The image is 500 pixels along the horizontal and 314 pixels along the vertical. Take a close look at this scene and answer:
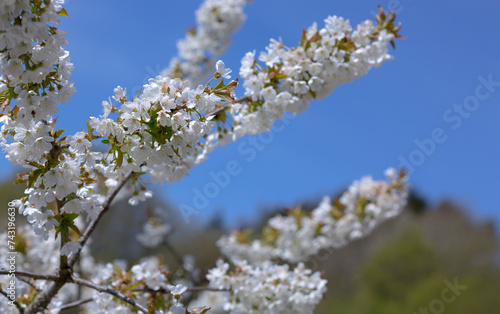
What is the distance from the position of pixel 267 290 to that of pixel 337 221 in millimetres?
2817

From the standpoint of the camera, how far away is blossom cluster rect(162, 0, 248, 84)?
16.4 ft

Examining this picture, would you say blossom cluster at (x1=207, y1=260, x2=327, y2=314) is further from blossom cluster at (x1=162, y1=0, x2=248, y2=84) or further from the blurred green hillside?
the blurred green hillside

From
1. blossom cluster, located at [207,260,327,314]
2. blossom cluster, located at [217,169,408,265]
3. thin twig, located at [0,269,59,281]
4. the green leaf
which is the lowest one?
blossom cluster, located at [207,260,327,314]

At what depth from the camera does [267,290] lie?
2.39 metres

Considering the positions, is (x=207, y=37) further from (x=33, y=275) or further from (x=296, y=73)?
(x=33, y=275)

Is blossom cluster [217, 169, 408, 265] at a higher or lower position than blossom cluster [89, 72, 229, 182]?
higher

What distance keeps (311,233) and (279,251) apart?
486mm

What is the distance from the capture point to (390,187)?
A: 4906mm

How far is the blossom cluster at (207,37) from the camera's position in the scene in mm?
5000

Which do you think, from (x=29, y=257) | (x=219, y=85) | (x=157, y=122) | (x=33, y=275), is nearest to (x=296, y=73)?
(x=219, y=85)

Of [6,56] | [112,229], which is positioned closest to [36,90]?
[6,56]

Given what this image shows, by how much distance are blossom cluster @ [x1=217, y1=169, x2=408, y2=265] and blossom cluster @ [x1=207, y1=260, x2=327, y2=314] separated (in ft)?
7.41

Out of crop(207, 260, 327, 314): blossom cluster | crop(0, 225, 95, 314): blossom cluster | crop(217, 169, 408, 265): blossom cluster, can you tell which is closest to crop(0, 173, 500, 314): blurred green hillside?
crop(217, 169, 408, 265): blossom cluster

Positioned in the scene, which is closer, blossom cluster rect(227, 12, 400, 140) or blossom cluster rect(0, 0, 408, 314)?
blossom cluster rect(0, 0, 408, 314)
